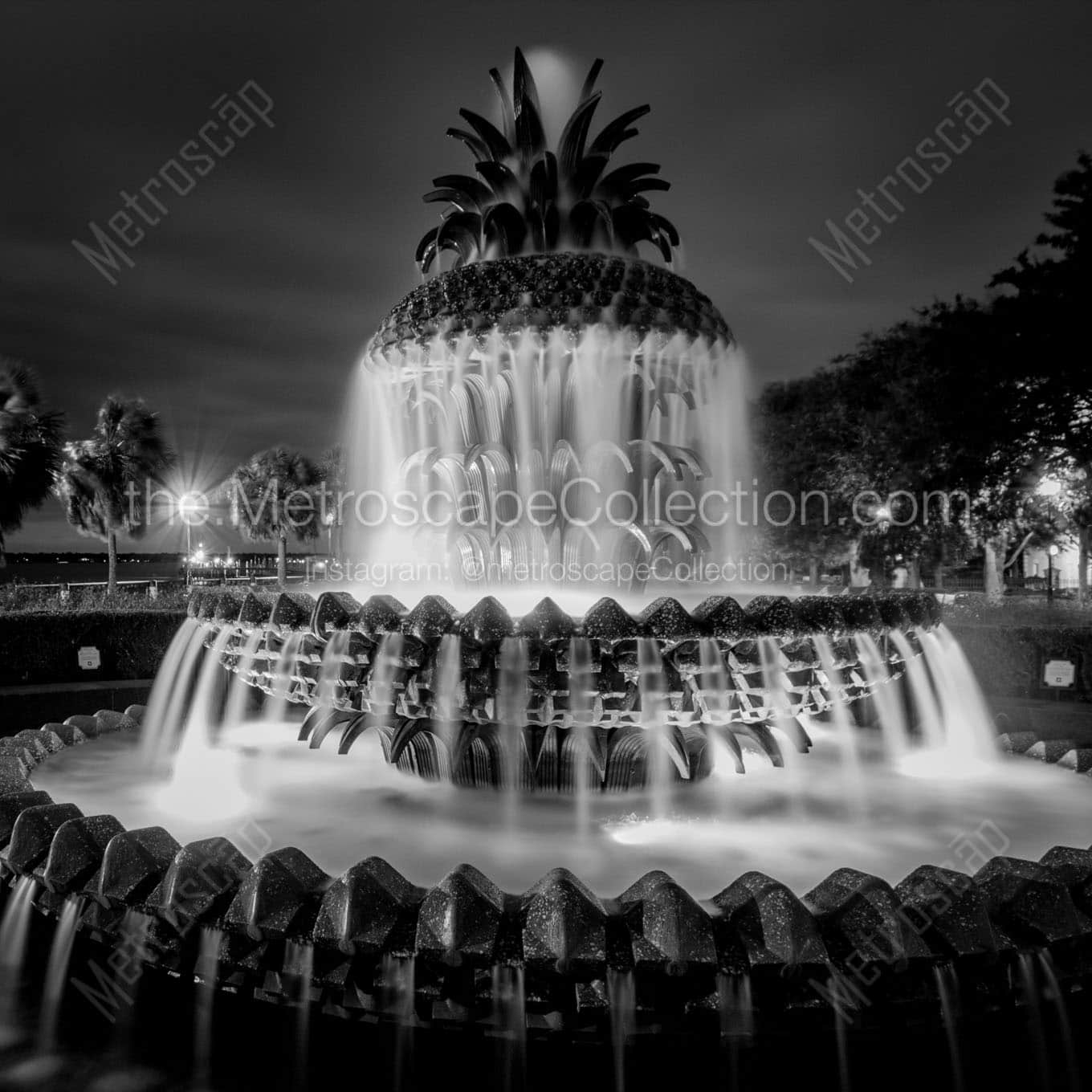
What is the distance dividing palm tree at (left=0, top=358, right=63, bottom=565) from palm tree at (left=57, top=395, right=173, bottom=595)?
376 inches

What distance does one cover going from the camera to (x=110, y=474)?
1229 inches

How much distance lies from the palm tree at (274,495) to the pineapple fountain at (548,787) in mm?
39670

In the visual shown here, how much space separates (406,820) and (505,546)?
7.21 ft

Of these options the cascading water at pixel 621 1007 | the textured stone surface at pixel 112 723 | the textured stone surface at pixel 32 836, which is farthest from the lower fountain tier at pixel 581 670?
the textured stone surface at pixel 112 723

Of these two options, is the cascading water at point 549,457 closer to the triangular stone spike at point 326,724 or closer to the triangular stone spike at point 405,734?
the triangular stone spike at point 405,734

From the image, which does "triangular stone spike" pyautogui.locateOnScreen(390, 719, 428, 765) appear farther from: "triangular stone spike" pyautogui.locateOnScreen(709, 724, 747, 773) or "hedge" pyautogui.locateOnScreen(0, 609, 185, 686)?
"hedge" pyautogui.locateOnScreen(0, 609, 185, 686)

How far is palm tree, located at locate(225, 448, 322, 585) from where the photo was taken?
4653 centimetres

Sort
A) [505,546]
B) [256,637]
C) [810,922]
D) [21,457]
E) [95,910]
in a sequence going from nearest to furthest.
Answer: [810,922] < [95,910] < [256,637] < [505,546] < [21,457]

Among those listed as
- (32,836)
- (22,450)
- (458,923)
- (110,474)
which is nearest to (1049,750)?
(458,923)

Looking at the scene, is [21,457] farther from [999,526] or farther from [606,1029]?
[999,526]

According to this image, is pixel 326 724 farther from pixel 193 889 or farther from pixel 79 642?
pixel 79 642

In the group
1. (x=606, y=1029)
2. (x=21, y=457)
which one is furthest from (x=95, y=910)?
(x=21, y=457)

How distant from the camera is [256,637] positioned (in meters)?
5.55

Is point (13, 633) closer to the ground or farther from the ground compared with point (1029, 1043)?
farther from the ground
